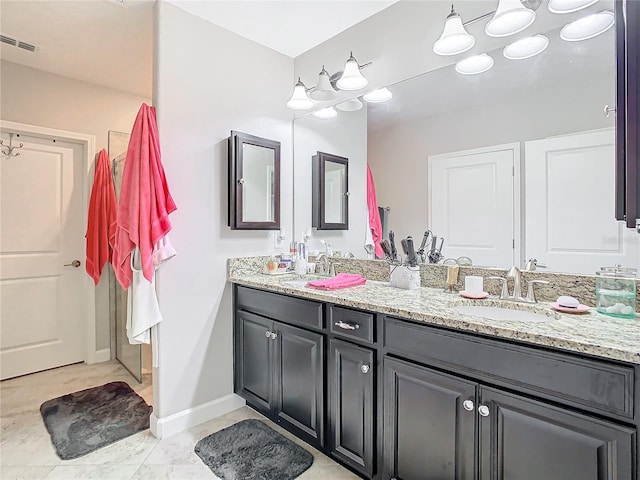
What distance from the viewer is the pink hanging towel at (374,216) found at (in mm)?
2270

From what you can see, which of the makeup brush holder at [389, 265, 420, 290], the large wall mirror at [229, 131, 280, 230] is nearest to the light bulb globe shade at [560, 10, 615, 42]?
the makeup brush holder at [389, 265, 420, 290]

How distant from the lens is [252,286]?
2188mm

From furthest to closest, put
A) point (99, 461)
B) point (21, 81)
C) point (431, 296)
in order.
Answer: point (21, 81), point (99, 461), point (431, 296)

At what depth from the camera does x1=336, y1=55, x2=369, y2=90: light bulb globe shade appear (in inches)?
85.1

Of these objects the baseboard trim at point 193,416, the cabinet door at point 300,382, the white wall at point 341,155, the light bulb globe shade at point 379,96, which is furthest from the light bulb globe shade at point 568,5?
the baseboard trim at point 193,416

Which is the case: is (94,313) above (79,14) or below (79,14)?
below

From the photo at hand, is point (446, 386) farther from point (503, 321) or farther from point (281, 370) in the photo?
point (281, 370)

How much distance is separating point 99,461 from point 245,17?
2771mm

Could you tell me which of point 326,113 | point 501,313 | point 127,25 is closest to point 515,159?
point 501,313

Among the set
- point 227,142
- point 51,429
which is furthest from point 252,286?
point 51,429

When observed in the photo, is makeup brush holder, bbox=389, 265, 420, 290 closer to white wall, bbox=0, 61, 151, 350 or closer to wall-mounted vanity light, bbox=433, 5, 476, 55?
wall-mounted vanity light, bbox=433, 5, 476, 55

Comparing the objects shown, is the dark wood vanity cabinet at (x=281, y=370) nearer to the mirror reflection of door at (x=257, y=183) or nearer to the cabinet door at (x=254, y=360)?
the cabinet door at (x=254, y=360)

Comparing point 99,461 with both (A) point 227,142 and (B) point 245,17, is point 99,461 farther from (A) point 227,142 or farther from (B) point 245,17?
(B) point 245,17

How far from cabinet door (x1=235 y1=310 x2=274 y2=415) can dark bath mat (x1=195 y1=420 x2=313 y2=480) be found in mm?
164
